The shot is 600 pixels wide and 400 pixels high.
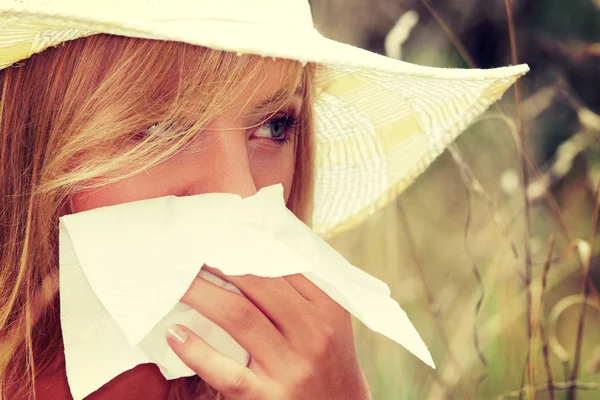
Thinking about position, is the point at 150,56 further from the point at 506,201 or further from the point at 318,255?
the point at 506,201

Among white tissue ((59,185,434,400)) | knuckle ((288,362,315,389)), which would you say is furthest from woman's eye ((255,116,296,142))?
knuckle ((288,362,315,389))

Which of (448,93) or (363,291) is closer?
(363,291)

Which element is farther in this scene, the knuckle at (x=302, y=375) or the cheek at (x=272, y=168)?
the cheek at (x=272, y=168)

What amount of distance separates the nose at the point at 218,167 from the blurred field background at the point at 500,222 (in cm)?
59

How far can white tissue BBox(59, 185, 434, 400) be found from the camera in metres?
0.67

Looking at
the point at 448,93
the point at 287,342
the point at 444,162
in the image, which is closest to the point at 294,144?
the point at 448,93

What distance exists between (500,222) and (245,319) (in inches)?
26.3

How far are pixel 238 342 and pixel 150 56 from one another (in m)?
0.32

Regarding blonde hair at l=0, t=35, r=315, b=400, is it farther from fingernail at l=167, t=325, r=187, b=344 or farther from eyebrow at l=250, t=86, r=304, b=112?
fingernail at l=167, t=325, r=187, b=344

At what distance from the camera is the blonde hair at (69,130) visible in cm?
75

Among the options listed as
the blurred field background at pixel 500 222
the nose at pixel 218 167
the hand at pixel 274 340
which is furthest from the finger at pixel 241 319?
the blurred field background at pixel 500 222

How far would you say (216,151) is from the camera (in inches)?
30.0

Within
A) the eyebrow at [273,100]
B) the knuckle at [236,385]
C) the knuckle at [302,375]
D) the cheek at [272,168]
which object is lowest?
the knuckle at [302,375]

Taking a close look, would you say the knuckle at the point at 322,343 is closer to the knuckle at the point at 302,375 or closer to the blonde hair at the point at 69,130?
the knuckle at the point at 302,375
